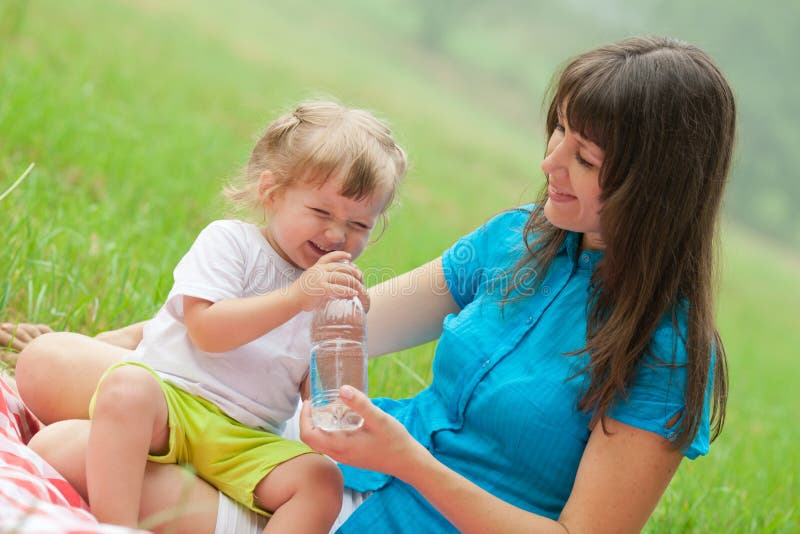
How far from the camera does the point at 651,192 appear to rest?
6.42ft

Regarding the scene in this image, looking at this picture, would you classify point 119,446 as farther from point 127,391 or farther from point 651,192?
point 651,192

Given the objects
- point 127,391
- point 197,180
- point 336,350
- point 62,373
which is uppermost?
point 336,350

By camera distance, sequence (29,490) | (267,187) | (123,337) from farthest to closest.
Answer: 1. (123,337)
2. (267,187)
3. (29,490)

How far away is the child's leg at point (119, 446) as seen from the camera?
1.82 m

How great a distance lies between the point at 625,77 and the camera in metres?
1.95

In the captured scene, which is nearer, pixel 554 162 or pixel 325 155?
pixel 554 162

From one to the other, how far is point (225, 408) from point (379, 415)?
0.48 metres

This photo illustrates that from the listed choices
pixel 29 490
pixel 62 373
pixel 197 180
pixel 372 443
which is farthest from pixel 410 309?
pixel 197 180

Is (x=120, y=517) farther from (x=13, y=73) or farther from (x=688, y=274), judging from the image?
(x=13, y=73)

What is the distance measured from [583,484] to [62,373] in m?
1.24

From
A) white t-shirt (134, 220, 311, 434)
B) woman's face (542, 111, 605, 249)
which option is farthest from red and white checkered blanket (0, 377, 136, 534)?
woman's face (542, 111, 605, 249)

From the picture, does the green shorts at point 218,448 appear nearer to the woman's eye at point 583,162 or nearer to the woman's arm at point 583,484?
the woman's arm at point 583,484

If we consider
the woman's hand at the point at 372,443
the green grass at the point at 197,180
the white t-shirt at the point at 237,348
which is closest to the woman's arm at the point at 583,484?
the woman's hand at the point at 372,443

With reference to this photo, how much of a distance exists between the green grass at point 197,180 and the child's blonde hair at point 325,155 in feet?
0.88
